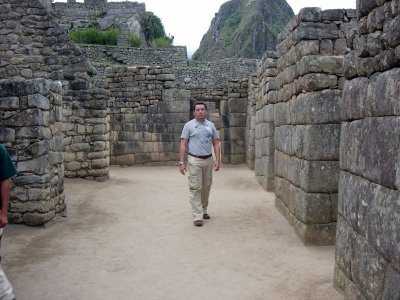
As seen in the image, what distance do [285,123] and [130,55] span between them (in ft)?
80.8

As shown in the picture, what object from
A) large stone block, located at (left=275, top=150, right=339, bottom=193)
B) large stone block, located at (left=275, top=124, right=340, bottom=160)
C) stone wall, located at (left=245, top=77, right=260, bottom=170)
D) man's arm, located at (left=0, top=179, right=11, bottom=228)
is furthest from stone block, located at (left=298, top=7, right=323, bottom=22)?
stone wall, located at (left=245, top=77, right=260, bottom=170)

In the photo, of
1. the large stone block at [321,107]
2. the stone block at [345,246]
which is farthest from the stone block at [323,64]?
the stone block at [345,246]

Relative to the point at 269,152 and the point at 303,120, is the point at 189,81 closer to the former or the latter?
the point at 269,152

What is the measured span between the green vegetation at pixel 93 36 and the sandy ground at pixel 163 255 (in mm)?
24865

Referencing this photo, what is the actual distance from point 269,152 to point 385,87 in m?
6.46

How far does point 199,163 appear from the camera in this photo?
21.5 feet

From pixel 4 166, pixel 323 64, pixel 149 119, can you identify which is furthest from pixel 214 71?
pixel 4 166

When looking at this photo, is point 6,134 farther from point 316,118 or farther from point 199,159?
point 316,118

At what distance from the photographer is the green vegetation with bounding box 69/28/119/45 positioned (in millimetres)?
30734

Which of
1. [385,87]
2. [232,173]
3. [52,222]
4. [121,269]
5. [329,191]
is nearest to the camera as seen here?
[385,87]

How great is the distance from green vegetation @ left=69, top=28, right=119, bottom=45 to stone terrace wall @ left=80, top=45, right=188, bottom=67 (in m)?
1.97

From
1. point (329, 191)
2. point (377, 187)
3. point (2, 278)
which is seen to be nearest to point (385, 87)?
point (377, 187)

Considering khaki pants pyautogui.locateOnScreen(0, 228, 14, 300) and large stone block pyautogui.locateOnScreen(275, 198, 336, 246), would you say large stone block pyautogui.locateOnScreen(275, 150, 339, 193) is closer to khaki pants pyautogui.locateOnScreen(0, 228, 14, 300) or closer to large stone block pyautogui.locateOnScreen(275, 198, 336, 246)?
large stone block pyautogui.locateOnScreen(275, 198, 336, 246)

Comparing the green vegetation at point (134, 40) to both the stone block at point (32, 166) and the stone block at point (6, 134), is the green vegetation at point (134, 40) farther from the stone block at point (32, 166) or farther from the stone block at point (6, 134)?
the stone block at point (32, 166)
